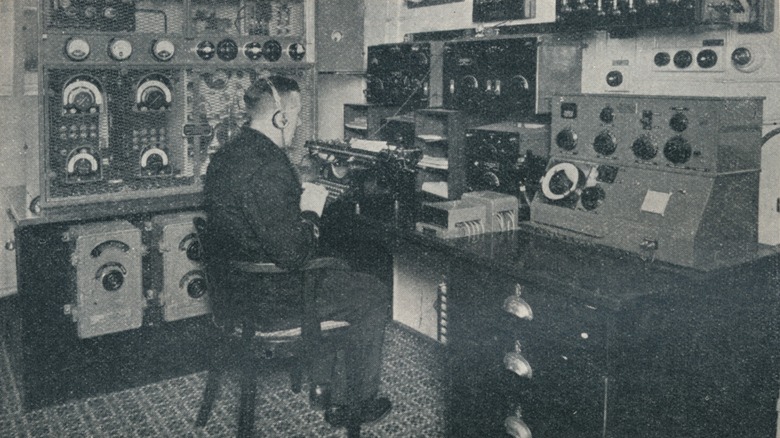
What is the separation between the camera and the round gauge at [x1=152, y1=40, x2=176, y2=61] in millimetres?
3594

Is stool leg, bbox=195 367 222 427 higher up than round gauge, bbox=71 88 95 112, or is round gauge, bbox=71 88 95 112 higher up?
round gauge, bbox=71 88 95 112

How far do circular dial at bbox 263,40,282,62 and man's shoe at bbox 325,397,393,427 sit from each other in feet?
6.00

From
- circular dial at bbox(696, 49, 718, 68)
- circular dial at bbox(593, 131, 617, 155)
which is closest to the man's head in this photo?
circular dial at bbox(593, 131, 617, 155)

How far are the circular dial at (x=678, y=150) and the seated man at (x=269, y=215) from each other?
1.23 metres

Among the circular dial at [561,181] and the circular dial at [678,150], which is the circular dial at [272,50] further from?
the circular dial at [678,150]

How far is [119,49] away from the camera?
11.5ft

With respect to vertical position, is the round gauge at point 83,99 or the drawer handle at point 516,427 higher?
the round gauge at point 83,99

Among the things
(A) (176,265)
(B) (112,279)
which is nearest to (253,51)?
(A) (176,265)

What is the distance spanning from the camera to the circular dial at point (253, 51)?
12.7ft

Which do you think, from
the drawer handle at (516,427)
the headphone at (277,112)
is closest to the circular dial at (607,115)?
the drawer handle at (516,427)

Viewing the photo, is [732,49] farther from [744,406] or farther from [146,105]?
[146,105]

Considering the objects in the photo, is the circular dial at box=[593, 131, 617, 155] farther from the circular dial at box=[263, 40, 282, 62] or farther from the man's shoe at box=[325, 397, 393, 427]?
the circular dial at box=[263, 40, 282, 62]

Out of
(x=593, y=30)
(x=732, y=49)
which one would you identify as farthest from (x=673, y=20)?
(x=593, y=30)

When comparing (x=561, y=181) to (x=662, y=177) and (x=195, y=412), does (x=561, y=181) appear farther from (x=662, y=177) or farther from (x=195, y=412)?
(x=195, y=412)
